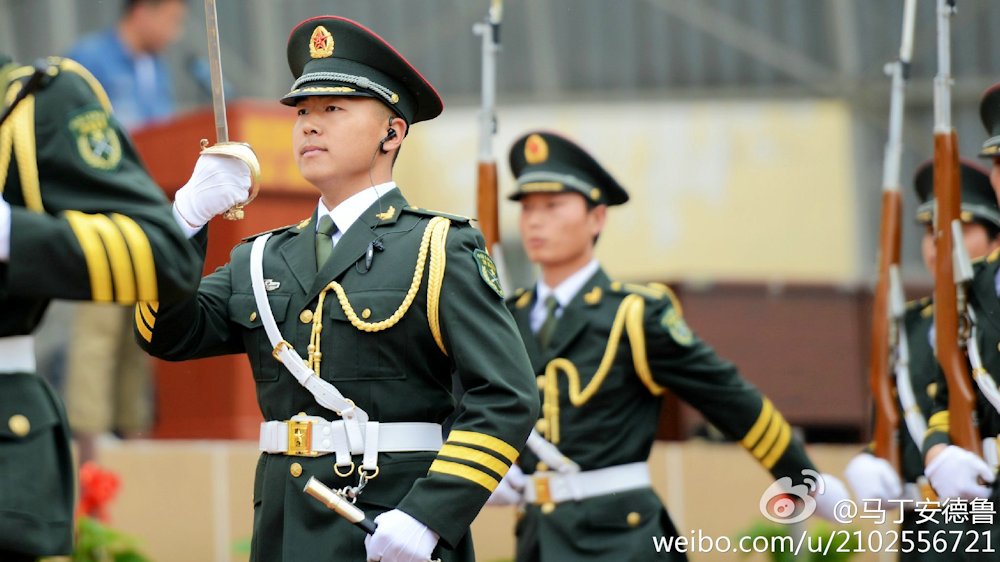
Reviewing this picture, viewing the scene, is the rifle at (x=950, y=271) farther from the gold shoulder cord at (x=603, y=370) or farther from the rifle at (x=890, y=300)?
the gold shoulder cord at (x=603, y=370)

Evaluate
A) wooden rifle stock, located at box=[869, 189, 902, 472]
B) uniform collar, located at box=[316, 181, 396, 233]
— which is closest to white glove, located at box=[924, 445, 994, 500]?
wooden rifle stock, located at box=[869, 189, 902, 472]

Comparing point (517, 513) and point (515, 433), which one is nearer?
point (515, 433)

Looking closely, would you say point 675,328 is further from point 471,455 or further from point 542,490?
point 471,455

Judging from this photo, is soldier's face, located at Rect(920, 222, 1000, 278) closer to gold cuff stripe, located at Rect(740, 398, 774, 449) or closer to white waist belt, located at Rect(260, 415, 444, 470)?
gold cuff stripe, located at Rect(740, 398, 774, 449)

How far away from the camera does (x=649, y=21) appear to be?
12.8 m

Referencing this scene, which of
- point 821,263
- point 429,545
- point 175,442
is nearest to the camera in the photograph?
point 429,545

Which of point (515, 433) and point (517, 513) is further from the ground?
point (515, 433)

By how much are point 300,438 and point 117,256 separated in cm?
88

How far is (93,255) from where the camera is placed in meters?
3.30

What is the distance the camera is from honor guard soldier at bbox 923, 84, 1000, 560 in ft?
17.7

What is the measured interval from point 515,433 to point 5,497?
1.20 metres

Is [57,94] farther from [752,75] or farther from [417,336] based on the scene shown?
[752,75]

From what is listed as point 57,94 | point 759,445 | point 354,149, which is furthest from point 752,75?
point 57,94

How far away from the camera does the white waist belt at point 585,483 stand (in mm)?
5816
